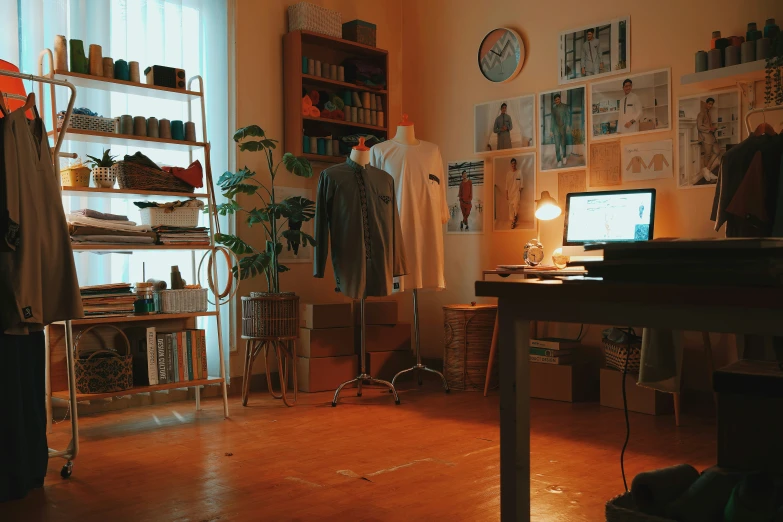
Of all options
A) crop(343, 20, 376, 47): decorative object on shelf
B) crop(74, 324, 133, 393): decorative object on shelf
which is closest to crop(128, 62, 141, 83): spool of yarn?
crop(74, 324, 133, 393): decorative object on shelf

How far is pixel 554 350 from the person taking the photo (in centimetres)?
457

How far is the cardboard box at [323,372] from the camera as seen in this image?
4.86m

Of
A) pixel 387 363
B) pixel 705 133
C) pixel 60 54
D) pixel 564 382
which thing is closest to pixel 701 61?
pixel 705 133

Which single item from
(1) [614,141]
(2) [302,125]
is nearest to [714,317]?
(1) [614,141]

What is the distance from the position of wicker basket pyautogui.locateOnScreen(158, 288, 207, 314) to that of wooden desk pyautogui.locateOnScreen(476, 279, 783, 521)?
9.61ft

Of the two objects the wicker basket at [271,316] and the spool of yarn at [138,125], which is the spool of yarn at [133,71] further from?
the wicker basket at [271,316]

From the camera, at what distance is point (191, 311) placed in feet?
13.3

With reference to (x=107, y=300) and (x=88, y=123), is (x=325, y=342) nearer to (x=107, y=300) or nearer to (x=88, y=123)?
(x=107, y=300)

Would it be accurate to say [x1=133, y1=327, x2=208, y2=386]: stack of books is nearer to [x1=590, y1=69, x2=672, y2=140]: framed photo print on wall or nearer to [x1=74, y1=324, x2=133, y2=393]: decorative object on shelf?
[x1=74, y1=324, x2=133, y2=393]: decorative object on shelf

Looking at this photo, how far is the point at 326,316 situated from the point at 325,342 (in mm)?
172

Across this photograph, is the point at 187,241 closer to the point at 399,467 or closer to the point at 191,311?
the point at 191,311

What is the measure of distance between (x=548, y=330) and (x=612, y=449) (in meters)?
1.77

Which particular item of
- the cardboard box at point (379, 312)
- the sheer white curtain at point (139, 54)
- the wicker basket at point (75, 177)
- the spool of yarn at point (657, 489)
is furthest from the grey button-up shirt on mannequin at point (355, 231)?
the spool of yarn at point (657, 489)

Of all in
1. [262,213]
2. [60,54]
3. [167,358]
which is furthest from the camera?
[262,213]
